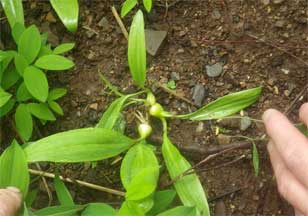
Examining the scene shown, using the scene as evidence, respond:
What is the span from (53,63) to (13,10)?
191mm

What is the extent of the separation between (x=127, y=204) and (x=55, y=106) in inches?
13.3

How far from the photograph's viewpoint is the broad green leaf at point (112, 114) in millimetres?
1292

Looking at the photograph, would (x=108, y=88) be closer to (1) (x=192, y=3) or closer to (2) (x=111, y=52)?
(2) (x=111, y=52)

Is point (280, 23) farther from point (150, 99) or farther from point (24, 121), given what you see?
point (24, 121)

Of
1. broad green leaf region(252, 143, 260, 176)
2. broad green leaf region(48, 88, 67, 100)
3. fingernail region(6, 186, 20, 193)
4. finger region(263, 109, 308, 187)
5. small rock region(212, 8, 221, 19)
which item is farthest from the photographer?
small rock region(212, 8, 221, 19)

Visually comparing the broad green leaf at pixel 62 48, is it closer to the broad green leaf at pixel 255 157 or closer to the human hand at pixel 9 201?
the human hand at pixel 9 201

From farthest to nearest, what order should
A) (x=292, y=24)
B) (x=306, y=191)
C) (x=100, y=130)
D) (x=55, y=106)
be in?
(x=292, y=24)
(x=55, y=106)
(x=100, y=130)
(x=306, y=191)

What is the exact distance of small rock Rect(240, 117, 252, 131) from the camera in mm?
1381

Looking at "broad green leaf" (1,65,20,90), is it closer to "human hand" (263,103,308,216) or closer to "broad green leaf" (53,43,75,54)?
"broad green leaf" (53,43,75,54)

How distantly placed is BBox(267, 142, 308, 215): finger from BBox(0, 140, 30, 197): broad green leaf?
0.52 metres

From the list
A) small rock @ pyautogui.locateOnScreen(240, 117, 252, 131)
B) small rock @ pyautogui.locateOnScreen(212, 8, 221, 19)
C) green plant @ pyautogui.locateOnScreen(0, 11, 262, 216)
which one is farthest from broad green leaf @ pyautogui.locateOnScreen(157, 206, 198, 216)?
small rock @ pyautogui.locateOnScreen(212, 8, 221, 19)

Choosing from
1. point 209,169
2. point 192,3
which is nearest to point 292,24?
point 192,3

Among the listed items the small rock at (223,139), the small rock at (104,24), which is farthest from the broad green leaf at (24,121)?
the small rock at (223,139)

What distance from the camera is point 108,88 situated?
56.4 inches
